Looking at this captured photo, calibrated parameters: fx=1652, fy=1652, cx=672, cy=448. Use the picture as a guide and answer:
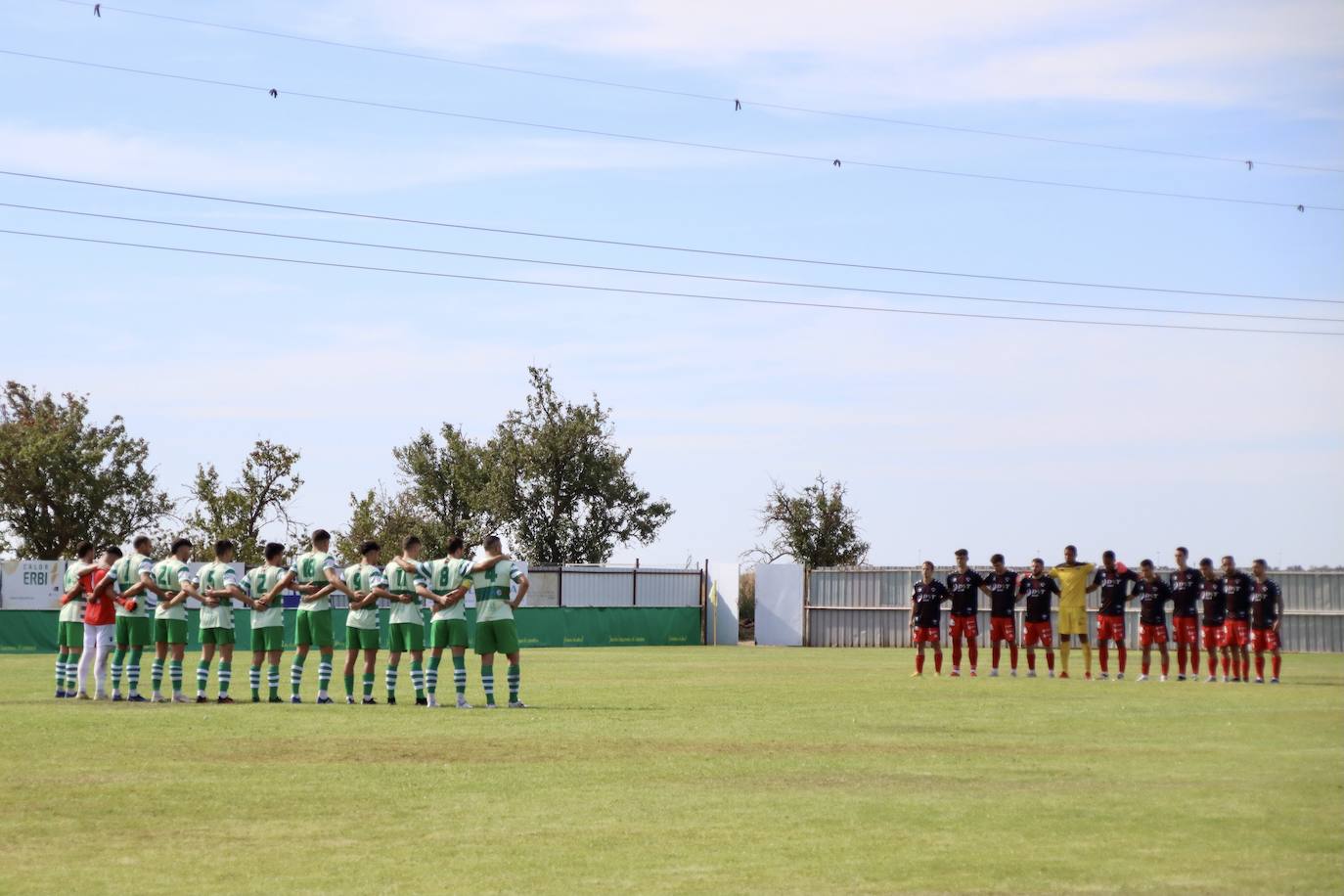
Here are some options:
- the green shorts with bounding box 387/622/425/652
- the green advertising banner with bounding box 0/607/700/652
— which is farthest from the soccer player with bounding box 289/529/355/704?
the green advertising banner with bounding box 0/607/700/652

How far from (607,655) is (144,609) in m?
19.1

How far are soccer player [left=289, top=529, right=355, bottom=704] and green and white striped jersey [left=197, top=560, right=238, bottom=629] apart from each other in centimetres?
91

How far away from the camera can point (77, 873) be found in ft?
30.8

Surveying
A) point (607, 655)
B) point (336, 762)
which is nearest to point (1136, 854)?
point (336, 762)

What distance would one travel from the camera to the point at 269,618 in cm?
2327

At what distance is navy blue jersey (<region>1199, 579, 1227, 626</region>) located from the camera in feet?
92.9

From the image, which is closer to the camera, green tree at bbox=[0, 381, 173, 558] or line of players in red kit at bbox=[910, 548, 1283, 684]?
line of players in red kit at bbox=[910, 548, 1283, 684]

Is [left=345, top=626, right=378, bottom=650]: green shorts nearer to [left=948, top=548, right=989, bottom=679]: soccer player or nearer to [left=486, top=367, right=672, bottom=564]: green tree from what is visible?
[left=948, top=548, right=989, bottom=679]: soccer player

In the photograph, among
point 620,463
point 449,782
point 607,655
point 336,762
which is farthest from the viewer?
point 620,463

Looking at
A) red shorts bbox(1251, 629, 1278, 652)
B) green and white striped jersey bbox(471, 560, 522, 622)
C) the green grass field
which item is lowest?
the green grass field

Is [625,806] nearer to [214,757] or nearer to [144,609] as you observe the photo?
[214,757]

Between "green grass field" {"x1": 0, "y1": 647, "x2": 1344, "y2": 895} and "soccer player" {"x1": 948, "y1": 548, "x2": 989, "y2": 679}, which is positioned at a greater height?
"soccer player" {"x1": 948, "y1": 548, "x2": 989, "y2": 679}

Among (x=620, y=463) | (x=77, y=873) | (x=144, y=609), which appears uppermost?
(x=620, y=463)

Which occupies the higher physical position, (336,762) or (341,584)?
(341,584)
